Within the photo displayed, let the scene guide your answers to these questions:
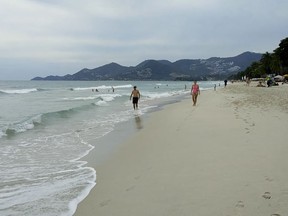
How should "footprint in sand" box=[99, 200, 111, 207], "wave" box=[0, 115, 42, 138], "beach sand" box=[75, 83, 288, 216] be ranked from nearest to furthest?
"beach sand" box=[75, 83, 288, 216]
"footprint in sand" box=[99, 200, 111, 207]
"wave" box=[0, 115, 42, 138]

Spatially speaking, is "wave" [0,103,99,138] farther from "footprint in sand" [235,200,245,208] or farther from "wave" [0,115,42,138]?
"footprint in sand" [235,200,245,208]

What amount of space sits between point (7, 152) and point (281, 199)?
7340mm

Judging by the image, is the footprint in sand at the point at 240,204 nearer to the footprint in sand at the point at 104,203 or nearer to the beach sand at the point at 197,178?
the beach sand at the point at 197,178

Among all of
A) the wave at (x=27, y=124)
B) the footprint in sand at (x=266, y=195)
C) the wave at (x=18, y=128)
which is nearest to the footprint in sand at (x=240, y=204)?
the footprint in sand at (x=266, y=195)

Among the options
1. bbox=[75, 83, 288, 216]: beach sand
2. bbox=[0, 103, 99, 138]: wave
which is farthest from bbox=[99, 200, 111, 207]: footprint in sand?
bbox=[0, 103, 99, 138]: wave

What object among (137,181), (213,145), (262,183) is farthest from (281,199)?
(213,145)

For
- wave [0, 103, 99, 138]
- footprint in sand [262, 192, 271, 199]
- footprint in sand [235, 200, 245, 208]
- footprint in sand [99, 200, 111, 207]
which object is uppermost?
footprint in sand [262, 192, 271, 199]

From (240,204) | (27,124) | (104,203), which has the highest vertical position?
(240,204)

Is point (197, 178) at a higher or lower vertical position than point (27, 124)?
higher

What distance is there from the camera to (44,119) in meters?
17.5

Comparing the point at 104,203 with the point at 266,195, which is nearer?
the point at 266,195

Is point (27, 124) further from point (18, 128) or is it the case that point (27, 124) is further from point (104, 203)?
point (104, 203)

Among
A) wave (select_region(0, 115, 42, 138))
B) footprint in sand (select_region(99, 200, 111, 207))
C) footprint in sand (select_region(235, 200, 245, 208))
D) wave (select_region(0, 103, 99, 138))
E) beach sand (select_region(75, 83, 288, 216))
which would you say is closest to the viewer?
footprint in sand (select_region(235, 200, 245, 208))

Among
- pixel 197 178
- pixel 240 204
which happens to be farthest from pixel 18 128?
pixel 240 204
